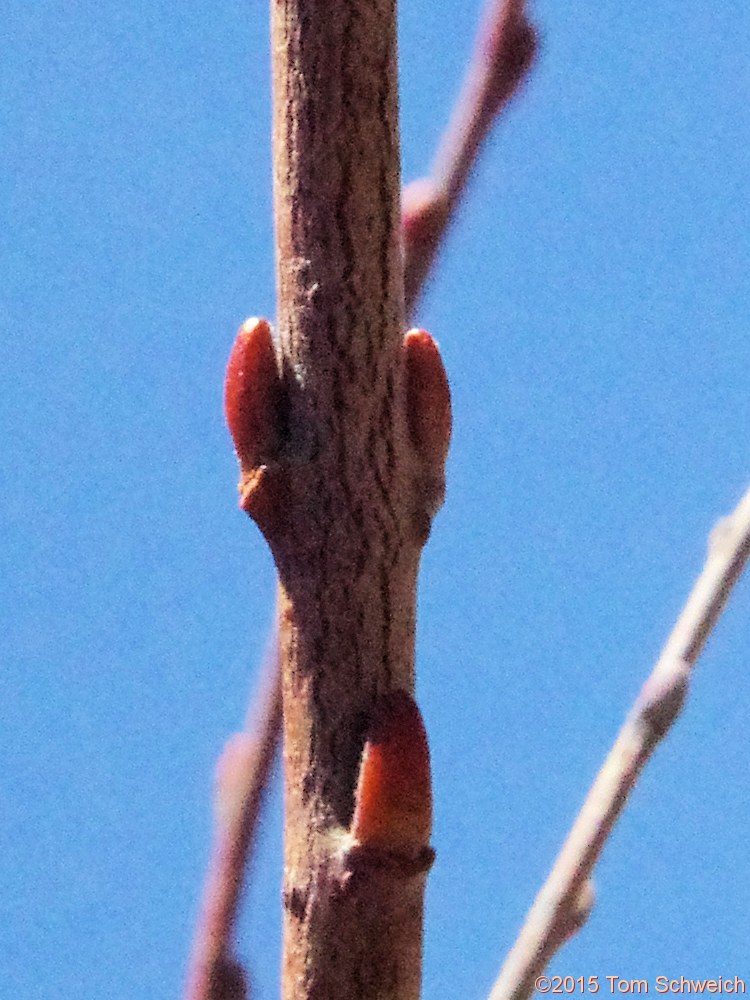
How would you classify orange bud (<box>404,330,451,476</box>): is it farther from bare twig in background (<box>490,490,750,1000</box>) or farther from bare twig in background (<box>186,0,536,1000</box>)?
bare twig in background (<box>490,490,750,1000</box>)

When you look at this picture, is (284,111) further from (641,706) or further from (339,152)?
(641,706)

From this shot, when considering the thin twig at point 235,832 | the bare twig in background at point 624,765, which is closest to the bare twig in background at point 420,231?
the thin twig at point 235,832

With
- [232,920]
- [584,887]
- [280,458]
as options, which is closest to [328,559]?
[280,458]

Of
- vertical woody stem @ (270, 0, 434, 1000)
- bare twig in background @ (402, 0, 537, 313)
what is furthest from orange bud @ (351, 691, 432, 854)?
bare twig in background @ (402, 0, 537, 313)

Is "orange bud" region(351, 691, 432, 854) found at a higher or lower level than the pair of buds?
lower

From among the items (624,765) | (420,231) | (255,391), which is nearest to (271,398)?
(255,391)

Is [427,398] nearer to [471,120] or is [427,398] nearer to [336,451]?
[336,451]

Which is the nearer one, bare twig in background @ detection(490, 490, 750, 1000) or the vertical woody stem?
the vertical woody stem
